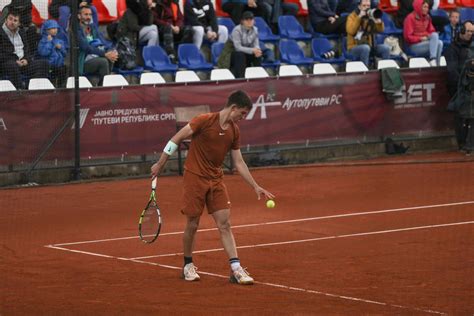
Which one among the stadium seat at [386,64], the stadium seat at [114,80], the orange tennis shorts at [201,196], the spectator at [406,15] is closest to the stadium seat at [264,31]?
the stadium seat at [386,64]

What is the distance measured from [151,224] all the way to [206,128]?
4.57 feet

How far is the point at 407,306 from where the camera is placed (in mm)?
12367

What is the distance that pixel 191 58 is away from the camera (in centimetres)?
2583

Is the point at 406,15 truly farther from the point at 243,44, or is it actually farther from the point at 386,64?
the point at 243,44

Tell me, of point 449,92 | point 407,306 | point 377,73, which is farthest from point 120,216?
point 449,92

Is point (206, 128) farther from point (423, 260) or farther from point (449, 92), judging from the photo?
point (449, 92)

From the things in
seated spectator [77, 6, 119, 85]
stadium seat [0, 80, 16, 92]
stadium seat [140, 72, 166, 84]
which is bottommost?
stadium seat [140, 72, 166, 84]

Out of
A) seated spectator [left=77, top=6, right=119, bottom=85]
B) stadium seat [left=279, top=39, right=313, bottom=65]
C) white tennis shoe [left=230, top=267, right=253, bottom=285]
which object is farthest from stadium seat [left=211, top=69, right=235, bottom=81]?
white tennis shoe [left=230, top=267, right=253, bottom=285]

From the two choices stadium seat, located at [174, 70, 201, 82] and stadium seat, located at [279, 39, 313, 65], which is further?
stadium seat, located at [279, 39, 313, 65]

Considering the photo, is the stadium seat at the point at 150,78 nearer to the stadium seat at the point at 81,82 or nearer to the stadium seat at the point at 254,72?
the stadium seat at the point at 81,82

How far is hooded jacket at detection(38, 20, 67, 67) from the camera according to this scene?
22.5 m

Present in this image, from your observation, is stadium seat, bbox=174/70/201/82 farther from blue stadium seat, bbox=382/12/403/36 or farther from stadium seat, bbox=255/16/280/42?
blue stadium seat, bbox=382/12/403/36

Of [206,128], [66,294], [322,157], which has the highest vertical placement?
[206,128]

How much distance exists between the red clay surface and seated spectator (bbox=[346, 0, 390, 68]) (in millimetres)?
4492
